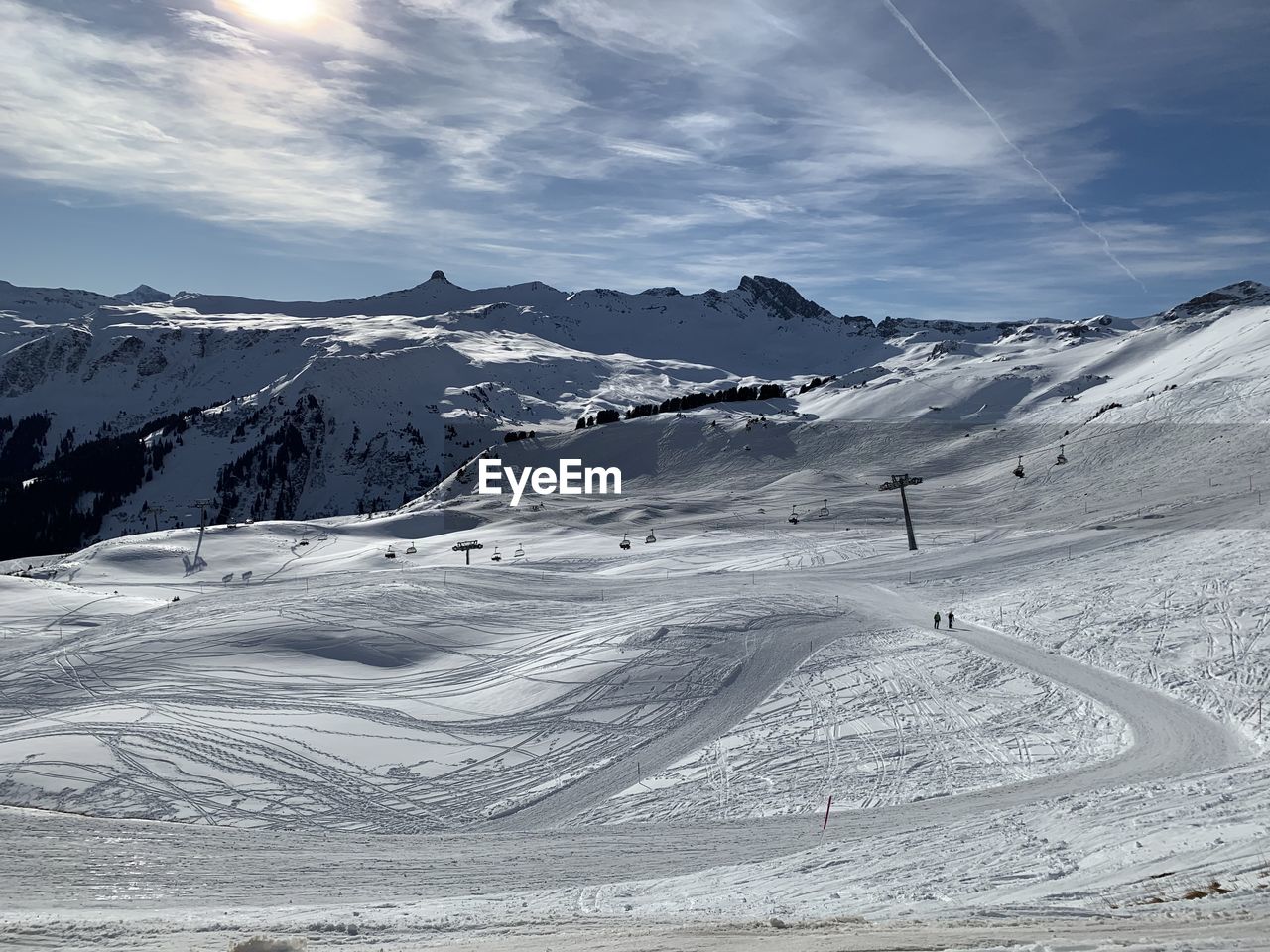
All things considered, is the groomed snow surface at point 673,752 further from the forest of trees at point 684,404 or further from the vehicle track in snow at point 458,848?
the forest of trees at point 684,404

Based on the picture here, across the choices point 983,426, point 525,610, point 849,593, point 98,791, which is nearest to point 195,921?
point 98,791

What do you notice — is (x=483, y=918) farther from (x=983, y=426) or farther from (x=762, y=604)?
(x=983, y=426)

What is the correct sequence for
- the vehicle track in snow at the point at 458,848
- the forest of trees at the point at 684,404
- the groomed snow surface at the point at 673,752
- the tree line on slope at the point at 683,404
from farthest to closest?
1. the forest of trees at the point at 684,404
2. the tree line on slope at the point at 683,404
3. the vehicle track in snow at the point at 458,848
4. the groomed snow surface at the point at 673,752

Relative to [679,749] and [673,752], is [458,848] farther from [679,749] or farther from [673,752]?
[679,749]

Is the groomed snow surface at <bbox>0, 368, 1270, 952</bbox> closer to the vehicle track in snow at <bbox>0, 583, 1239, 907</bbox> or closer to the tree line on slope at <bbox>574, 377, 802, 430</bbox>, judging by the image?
the vehicle track in snow at <bbox>0, 583, 1239, 907</bbox>

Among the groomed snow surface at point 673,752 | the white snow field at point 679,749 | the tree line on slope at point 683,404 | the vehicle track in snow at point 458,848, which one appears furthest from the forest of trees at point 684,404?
the vehicle track in snow at point 458,848
